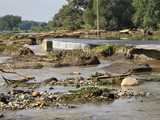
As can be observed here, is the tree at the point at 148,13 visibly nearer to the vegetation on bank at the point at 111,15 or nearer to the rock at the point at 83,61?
the vegetation on bank at the point at 111,15

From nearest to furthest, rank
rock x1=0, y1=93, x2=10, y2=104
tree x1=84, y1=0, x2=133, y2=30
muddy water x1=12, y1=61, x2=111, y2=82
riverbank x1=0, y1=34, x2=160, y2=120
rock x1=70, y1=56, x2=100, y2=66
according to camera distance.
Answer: riverbank x1=0, y1=34, x2=160, y2=120 < rock x1=0, y1=93, x2=10, y2=104 < muddy water x1=12, y1=61, x2=111, y2=82 < rock x1=70, y1=56, x2=100, y2=66 < tree x1=84, y1=0, x2=133, y2=30

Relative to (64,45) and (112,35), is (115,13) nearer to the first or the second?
(112,35)

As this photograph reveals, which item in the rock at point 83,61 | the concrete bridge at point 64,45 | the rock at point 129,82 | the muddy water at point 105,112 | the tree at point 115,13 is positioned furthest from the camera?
the tree at point 115,13

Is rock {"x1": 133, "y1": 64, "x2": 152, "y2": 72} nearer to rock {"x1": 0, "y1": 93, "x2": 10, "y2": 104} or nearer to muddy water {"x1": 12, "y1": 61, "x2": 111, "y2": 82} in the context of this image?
muddy water {"x1": 12, "y1": 61, "x2": 111, "y2": 82}

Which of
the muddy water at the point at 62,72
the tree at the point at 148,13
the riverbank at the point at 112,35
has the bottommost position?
the riverbank at the point at 112,35

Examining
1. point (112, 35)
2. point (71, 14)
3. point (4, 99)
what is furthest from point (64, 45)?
point (71, 14)

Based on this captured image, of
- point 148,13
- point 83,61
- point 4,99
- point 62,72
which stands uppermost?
point 148,13

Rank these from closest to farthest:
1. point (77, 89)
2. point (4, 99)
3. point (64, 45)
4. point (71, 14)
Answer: point (4, 99) → point (77, 89) → point (64, 45) → point (71, 14)

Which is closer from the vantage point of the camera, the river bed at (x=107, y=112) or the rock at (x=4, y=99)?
the river bed at (x=107, y=112)

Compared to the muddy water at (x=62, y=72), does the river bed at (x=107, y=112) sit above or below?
above

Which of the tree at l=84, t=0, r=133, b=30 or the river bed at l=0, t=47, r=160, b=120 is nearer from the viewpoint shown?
the river bed at l=0, t=47, r=160, b=120

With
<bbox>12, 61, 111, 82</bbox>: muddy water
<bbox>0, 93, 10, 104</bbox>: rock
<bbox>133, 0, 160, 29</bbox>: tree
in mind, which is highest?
<bbox>133, 0, 160, 29</bbox>: tree

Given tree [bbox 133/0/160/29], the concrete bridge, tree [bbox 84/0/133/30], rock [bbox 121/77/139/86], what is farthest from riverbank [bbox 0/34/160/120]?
tree [bbox 84/0/133/30]

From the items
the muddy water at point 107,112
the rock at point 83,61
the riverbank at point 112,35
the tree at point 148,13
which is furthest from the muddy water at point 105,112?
the tree at point 148,13
